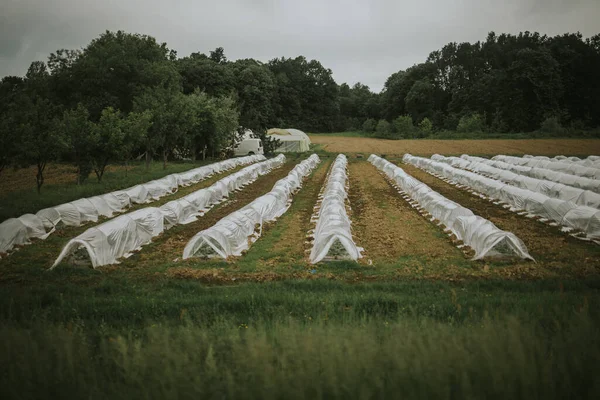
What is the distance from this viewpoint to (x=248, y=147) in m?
54.0

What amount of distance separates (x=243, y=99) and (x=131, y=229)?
63.4m

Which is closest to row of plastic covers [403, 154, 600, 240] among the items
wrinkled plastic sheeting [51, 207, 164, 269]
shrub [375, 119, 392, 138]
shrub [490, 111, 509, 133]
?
wrinkled plastic sheeting [51, 207, 164, 269]

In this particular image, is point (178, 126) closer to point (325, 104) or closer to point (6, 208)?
point (6, 208)

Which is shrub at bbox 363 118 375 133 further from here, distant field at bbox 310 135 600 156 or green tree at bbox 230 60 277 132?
distant field at bbox 310 135 600 156

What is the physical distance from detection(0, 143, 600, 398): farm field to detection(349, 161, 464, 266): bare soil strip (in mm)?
71

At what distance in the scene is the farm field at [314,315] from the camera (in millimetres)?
2902

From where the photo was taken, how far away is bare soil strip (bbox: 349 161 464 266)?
12820mm

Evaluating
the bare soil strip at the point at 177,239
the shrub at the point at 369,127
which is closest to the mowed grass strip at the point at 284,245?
the bare soil strip at the point at 177,239

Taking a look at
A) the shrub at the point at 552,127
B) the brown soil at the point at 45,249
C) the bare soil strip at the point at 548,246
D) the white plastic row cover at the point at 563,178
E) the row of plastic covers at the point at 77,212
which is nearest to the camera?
the bare soil strip at the point at 548,246

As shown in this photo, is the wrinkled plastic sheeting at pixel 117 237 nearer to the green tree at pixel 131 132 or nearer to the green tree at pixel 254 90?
the green tree at pixel 131 132

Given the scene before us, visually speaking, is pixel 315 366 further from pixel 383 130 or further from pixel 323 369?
pixel 383 130

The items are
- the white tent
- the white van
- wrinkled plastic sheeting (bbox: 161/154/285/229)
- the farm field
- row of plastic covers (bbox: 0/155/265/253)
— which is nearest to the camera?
the farm field

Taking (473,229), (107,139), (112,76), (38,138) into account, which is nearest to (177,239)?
A: (473,229)

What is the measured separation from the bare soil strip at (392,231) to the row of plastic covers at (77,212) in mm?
11371
